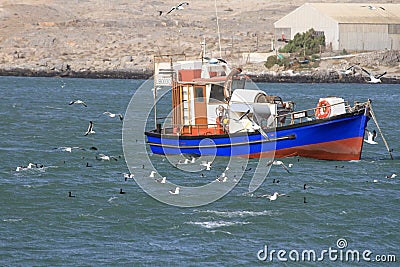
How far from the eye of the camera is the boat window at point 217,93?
1501 inches

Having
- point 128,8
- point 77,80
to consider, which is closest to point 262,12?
point 128,8

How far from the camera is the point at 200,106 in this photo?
38406 mm

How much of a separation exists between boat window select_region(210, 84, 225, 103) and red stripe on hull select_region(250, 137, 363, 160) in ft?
9.61

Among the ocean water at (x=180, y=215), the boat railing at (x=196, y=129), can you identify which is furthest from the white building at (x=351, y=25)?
the boat railing at (x=196, y=129)

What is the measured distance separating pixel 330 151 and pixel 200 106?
5582mm

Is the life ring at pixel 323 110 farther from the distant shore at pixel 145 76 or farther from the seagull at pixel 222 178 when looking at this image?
the distant shore at pixel 145 76

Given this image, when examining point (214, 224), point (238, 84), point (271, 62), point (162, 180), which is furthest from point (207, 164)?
point (271, 62)

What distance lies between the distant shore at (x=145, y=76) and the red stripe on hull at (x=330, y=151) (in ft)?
229

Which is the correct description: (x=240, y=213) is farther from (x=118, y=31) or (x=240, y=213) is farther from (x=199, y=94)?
(x=118, y=31)

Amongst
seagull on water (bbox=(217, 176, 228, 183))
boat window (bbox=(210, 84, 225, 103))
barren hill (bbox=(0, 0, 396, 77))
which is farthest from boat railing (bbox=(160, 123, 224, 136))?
barren hill (bbox=(0, 0, 396, 77))

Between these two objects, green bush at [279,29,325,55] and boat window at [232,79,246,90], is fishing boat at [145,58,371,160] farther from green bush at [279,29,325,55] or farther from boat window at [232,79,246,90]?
green bush at [279,29,325,55]

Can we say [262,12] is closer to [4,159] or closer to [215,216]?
[4,159]

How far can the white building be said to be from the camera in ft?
356

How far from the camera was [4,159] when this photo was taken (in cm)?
3884
